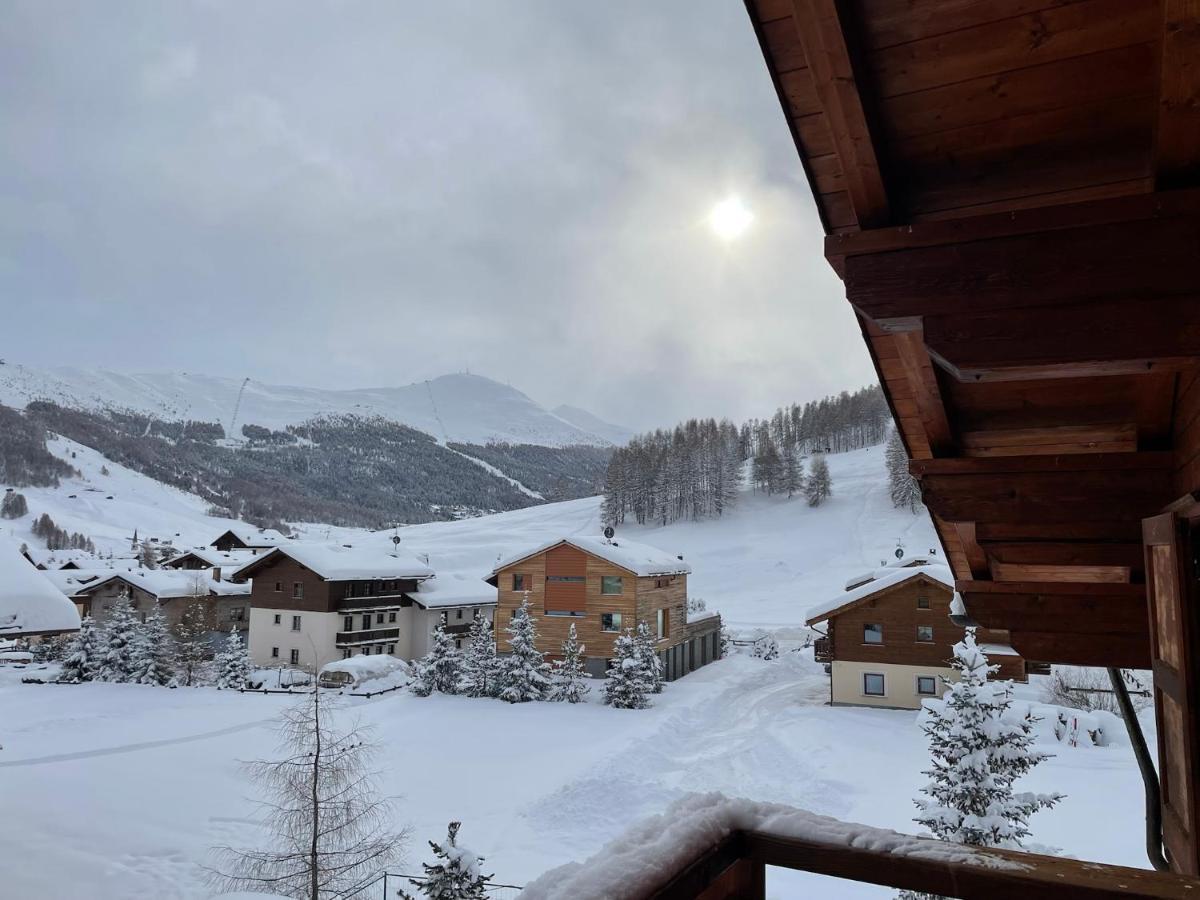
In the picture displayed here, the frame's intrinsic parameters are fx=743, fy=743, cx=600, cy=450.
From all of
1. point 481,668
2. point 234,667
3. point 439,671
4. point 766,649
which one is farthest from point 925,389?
point 766,649

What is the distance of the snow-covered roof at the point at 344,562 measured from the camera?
34531 mm

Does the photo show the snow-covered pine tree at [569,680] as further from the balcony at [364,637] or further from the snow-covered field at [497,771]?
the balcony at [364,637]

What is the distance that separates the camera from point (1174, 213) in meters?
2.00

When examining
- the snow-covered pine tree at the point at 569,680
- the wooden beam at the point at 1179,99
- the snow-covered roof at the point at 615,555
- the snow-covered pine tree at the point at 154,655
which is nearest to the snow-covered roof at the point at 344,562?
the snow-covered pine tree at the point at 154,655

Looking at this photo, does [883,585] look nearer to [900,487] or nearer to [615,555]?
[615,555]

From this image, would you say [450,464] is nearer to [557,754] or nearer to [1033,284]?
[557,754]

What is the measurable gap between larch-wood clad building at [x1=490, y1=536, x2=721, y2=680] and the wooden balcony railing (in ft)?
92.7

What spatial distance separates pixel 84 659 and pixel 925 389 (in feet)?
125

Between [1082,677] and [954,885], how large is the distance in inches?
1161

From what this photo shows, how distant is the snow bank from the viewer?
1288mm

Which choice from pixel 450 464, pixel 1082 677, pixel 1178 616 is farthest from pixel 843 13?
pixel 450 464

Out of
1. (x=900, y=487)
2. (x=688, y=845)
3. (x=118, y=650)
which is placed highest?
(x=900, y=487)

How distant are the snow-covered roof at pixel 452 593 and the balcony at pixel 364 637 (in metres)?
1.98

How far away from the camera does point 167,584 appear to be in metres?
42.0
